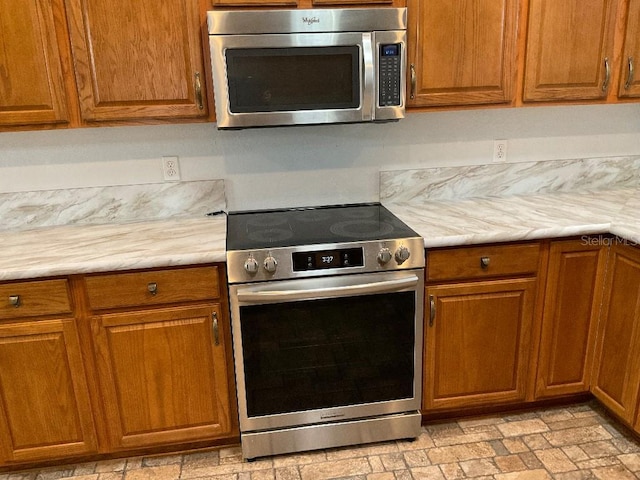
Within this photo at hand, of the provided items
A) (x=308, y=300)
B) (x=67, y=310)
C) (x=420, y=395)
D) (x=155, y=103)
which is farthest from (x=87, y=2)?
(x=420, y=395)

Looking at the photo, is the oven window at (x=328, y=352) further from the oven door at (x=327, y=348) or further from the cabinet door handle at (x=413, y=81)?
the cabinet door handle at (x=413, y=81)

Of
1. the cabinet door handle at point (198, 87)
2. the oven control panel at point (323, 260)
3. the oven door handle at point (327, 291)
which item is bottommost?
the oven door handle at point (327, 291)

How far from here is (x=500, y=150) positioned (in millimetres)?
2518

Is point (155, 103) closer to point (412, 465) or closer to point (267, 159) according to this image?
point (267, 159)

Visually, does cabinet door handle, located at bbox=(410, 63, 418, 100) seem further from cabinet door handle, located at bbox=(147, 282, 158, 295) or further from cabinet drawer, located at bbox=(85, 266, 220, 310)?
cabinet door handle, located at bbox=(147, 282, 158, 295)

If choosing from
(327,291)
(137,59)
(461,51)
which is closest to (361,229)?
(327,291)

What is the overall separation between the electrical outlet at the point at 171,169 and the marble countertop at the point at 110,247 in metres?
0.19

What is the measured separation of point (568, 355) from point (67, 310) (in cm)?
197

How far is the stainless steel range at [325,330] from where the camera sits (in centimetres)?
186

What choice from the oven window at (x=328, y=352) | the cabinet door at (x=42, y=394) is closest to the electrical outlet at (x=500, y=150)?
the oven window at (x=328, y=352)

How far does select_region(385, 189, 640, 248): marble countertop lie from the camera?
6.44ft

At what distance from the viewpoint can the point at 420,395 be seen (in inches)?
83.7

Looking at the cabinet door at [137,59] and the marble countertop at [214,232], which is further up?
the cabinet door at [137,59]

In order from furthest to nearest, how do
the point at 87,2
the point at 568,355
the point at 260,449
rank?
the point at 568,355 → the point at 260,449 → the point at 87,2
